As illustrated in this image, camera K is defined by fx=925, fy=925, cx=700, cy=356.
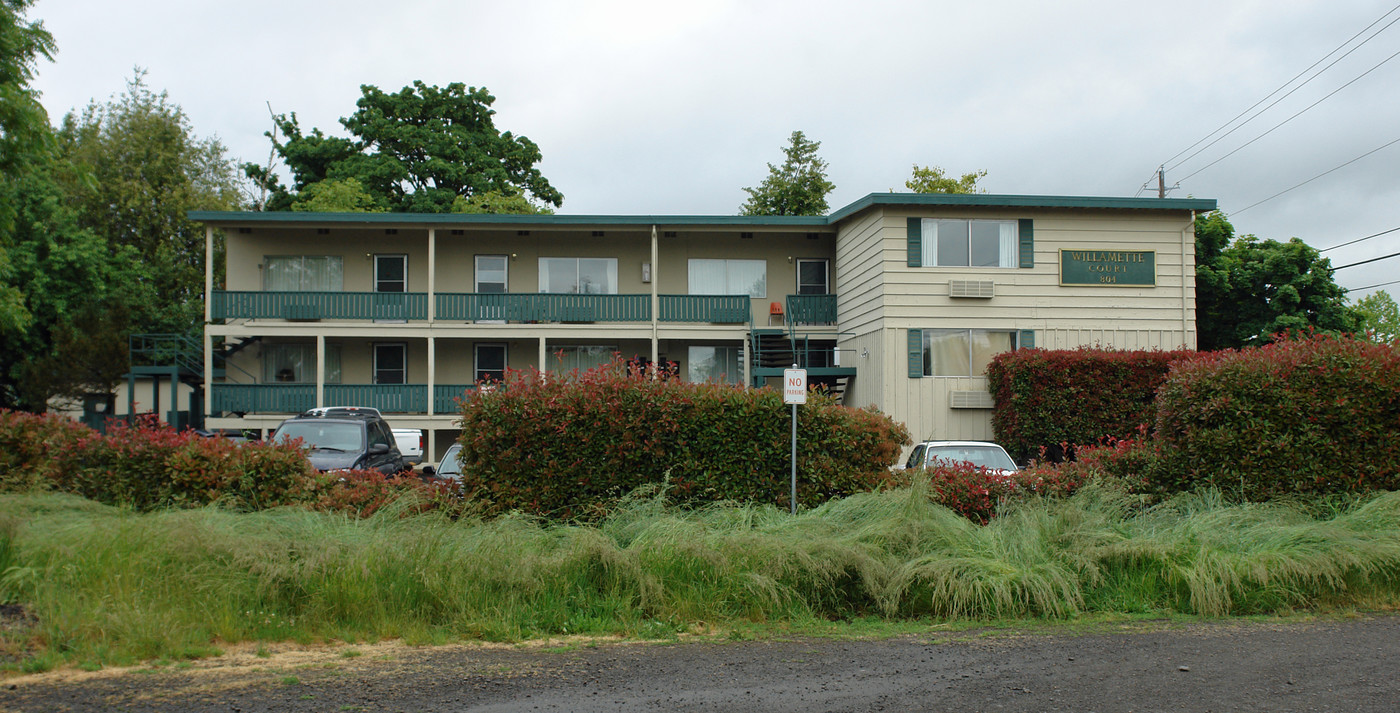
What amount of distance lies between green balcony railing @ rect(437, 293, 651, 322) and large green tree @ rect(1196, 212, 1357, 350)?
59.4ft

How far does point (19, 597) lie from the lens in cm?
693

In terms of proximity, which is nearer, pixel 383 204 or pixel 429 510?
pixel 429 510

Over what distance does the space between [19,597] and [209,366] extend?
18001mm

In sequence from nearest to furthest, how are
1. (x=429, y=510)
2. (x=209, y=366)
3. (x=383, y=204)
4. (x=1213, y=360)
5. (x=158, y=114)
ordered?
(x=429, y=510), (x=1213, y=360), (x=209, y=366), (x=383, y=204), (x=158, y=114)

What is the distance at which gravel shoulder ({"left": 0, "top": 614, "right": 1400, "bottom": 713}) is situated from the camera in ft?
16.9

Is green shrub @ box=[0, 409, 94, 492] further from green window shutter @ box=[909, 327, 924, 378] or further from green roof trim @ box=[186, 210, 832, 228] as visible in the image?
green window shutter @ box=[909, 327, 924, 378]

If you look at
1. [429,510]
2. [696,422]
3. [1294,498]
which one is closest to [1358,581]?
[1294,498]

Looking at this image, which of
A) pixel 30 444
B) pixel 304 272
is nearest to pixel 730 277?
pixel 304 272

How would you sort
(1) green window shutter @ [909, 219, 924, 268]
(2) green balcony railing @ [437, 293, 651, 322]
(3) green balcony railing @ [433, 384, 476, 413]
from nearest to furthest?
(1) green window shutter @ [909, 219, 924, 268] → (3) green balcony railing @ [433, 384, 476, 413] → (2) green balcony railing @ [437, 293, 651, 322]

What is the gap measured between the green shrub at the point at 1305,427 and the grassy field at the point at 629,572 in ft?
2.20

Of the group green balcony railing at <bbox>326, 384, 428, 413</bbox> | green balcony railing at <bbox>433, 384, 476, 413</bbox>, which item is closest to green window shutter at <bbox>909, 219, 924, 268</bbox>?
green balcony railing at <bbox>433, 384, 476, 413</bbox>

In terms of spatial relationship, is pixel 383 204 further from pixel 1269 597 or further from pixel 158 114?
pixel 1269 597

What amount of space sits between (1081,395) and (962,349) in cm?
299

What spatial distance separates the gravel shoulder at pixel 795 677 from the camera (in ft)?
16.9
